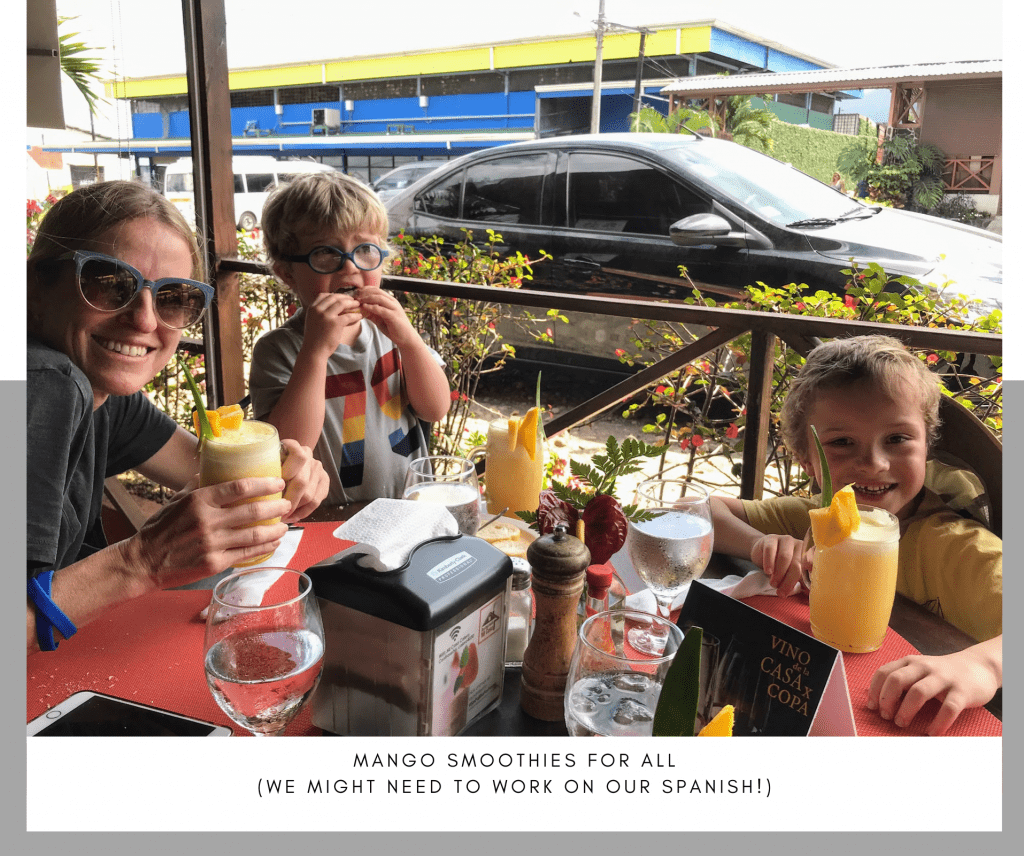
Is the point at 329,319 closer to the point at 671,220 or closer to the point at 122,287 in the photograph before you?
the point at 122,287

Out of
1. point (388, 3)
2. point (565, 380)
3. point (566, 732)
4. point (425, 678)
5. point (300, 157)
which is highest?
point (388, 3)

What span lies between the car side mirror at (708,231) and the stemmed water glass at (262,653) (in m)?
3.16

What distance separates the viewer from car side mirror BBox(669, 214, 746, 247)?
352cm

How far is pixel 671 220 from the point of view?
12.4 ft

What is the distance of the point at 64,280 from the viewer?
1213 mm

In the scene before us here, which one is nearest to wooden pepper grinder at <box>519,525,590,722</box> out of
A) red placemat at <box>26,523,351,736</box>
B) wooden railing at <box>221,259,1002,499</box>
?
red placemat at <box>26,523,351,736</box>

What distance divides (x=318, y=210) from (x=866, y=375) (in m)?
1.34

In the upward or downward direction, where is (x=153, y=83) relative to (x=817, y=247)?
upward

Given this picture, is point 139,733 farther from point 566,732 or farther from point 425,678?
point 566,732

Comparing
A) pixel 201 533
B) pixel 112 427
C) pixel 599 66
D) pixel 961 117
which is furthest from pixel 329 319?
pixel 599 66

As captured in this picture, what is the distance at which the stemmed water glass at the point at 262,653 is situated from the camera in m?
0.73

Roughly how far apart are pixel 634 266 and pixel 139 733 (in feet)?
11.3

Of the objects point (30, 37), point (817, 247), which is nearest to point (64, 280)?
point (30, 37)

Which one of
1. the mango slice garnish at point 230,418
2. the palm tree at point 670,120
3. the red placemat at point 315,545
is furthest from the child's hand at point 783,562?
the palm tree at point 670,120
